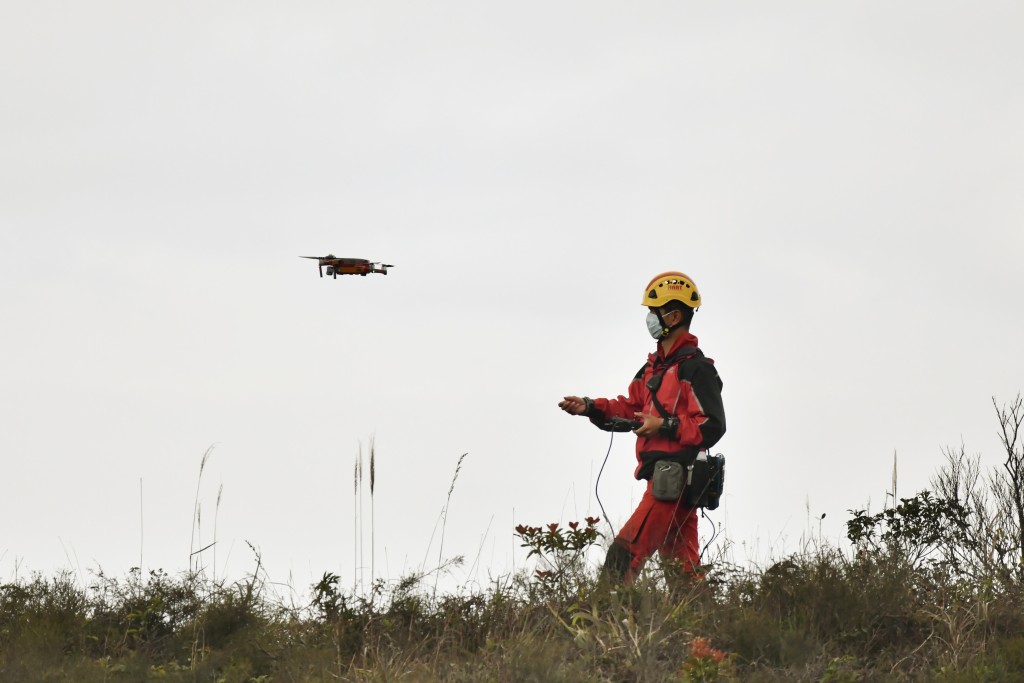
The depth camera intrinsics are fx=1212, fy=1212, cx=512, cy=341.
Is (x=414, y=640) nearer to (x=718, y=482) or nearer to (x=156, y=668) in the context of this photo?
(x=156, y=668)

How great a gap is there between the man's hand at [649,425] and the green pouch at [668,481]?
23 centimetres

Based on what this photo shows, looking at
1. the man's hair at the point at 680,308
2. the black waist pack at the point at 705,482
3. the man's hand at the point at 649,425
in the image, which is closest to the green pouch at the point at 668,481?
the black waist pack at the point at 705,482

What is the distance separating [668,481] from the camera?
7871 mm

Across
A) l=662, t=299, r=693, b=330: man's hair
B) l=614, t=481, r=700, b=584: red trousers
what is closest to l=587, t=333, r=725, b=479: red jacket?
l=662, t=299, r=693, b=330: man's hair

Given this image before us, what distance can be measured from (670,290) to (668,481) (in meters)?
1.32

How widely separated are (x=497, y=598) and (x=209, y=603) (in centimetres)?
193

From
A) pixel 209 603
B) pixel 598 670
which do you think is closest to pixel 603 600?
pixel 598 670

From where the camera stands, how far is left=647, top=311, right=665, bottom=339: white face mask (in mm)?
8258

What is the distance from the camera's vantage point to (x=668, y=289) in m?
8.27

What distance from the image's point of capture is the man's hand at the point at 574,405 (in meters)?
8.35

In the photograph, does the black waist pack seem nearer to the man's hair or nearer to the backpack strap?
the backpack strap

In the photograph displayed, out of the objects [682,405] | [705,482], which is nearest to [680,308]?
[682,405]

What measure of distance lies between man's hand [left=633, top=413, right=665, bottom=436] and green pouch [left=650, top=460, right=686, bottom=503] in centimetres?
23

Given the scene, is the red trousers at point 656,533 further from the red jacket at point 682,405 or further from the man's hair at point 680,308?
the man's hair at point 680,308
